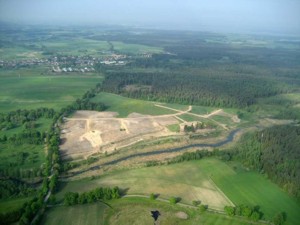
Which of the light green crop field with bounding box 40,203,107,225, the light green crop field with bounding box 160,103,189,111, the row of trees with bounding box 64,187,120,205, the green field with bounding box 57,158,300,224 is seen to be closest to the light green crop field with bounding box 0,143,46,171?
the green field with bounding box 57,158,300,224

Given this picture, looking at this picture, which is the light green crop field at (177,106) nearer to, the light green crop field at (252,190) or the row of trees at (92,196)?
the light green crop field at (252,190)

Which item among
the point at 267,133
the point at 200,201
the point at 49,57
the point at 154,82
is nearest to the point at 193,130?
the point at 267,133

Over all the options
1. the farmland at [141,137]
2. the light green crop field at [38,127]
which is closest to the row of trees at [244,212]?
the farmland at [141,137]

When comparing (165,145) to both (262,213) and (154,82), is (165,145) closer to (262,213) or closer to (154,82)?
(262,213)

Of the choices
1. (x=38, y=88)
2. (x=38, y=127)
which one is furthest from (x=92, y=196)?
(x=38, y=88)

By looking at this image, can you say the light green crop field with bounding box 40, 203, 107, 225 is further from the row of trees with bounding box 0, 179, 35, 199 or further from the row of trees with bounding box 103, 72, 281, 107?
the row of trees with bounding box 103, 72, 281, 107

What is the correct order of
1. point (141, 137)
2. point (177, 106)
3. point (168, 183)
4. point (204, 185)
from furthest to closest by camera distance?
point (177, 106) < point (141, 137) < point (168, 183) < point (204, 185)

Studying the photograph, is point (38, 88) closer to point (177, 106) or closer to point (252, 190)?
point (177, 106)
